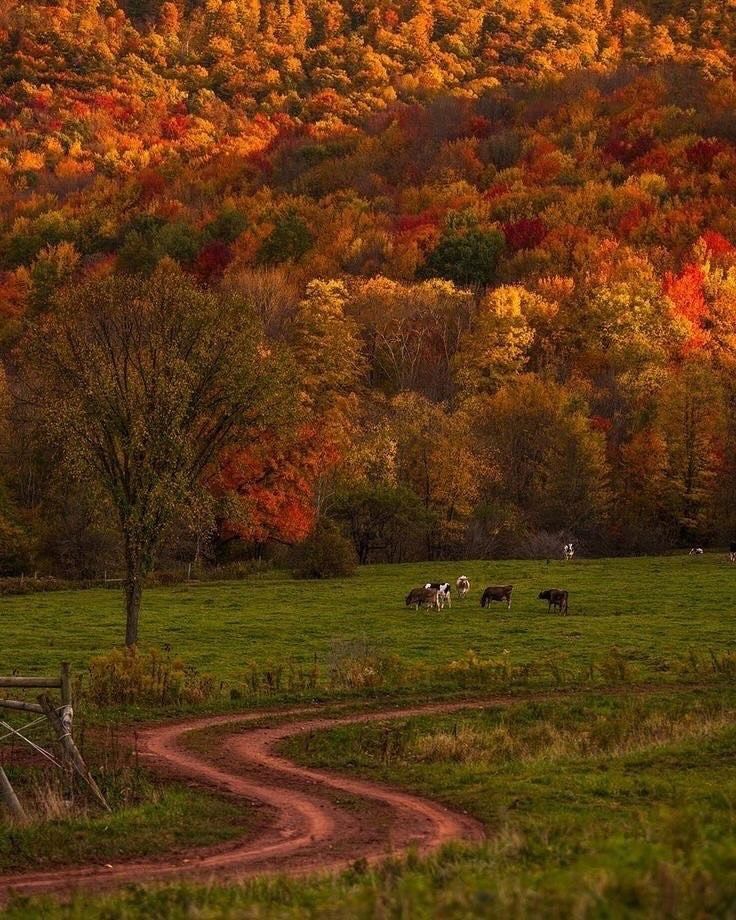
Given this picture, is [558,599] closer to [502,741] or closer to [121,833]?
[502,741]

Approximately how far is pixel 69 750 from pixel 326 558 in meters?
46.5

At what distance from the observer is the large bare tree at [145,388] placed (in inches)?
1480

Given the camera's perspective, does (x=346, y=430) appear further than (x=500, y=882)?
Yes

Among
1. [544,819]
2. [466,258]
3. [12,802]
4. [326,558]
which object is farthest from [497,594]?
[466,258]

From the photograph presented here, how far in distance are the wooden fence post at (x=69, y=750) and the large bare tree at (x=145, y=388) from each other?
19.1 m

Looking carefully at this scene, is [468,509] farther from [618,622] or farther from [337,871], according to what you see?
[337,871]

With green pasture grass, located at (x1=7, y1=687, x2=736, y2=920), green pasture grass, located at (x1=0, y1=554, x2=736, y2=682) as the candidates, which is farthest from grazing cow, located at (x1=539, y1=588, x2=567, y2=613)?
Result: green pasture grass, located at (x1=7, y1=687, x2=736, y2=920)

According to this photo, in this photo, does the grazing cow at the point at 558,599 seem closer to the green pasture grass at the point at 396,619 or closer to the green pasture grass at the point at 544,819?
the green pasture grass at the point at 396,619

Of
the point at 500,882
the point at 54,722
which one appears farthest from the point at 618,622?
the point at 500,882

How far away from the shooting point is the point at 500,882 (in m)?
9.08

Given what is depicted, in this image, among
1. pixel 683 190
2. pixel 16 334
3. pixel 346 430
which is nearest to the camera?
pixel 346 430

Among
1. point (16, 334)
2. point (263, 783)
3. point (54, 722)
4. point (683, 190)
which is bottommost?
point (263, 783)

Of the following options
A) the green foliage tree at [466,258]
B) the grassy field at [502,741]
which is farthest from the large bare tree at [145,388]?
the green foliage tree at [466,258]

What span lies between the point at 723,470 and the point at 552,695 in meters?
56.1
